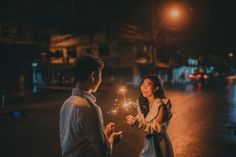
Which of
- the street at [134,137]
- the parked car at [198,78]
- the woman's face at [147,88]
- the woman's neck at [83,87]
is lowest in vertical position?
the street at [134,137]

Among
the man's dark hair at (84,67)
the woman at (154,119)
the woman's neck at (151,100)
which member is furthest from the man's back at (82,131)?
the woman's neck at (151,100)

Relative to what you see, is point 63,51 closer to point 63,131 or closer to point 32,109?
point 32,109

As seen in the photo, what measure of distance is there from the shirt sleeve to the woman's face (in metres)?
1.66

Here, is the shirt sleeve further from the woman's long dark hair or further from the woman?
the woman's long dark hair

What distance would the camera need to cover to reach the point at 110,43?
36.9 metres

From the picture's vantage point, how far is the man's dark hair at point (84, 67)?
2.26 meters

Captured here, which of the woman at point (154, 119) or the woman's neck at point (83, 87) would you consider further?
the woman at point (154, 119)

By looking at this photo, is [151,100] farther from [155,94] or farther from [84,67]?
[84,67]

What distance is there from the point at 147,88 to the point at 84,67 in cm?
165

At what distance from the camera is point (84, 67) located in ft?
7.42

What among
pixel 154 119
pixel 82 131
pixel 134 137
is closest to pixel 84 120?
pixel 82 131

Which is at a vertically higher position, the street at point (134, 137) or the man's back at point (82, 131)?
the man's back at point (82, 131)

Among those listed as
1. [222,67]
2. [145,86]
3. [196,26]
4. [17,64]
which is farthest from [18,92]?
[222,67]

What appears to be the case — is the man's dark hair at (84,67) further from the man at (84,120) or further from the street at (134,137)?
the street at (134,137)
